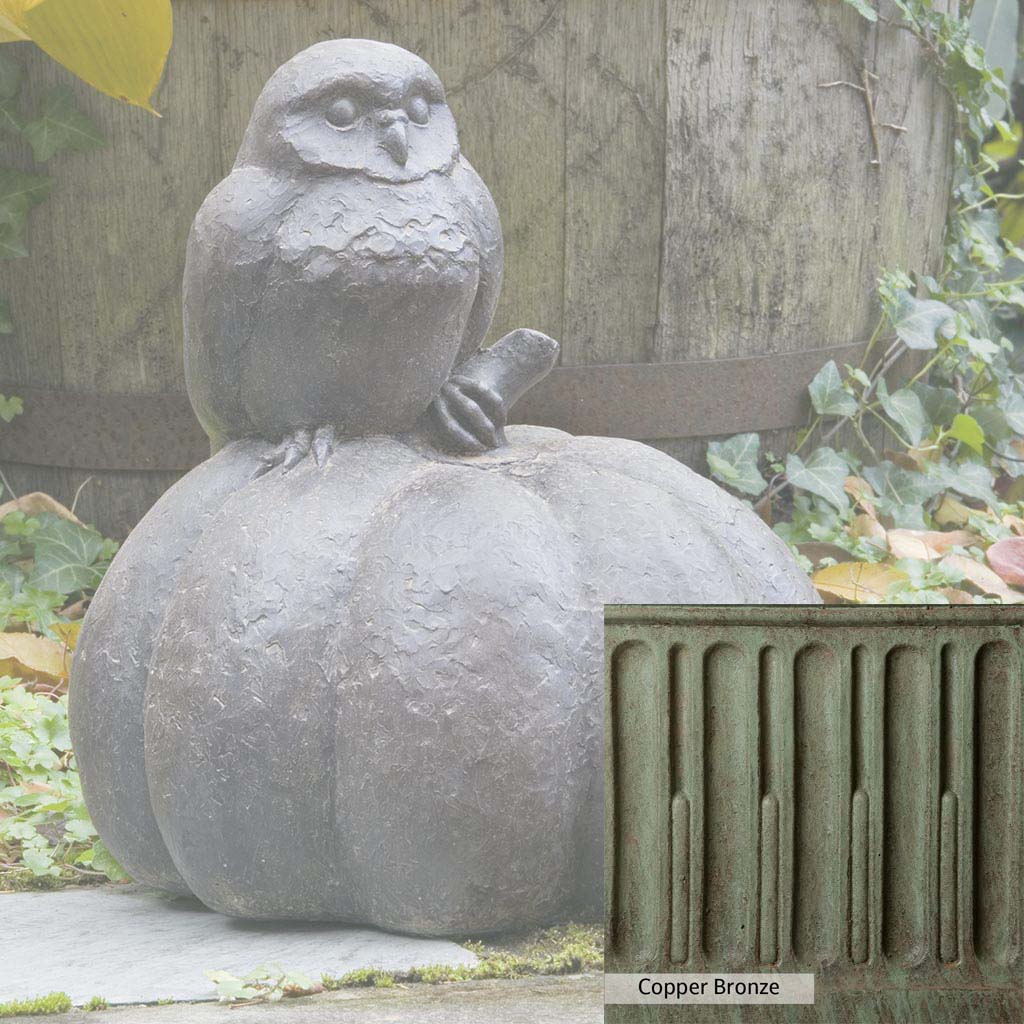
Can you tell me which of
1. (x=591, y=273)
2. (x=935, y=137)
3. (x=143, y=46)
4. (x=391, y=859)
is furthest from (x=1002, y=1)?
(x=391, y=859)

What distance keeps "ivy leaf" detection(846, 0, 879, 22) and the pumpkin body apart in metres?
1.62

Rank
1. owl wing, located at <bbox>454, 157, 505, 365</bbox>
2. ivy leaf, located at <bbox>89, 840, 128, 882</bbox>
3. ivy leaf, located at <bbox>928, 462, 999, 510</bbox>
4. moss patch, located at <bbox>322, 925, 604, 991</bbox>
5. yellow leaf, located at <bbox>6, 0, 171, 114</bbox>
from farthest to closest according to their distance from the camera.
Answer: ivy leaf, located at <bbox>928, 462, 999, 510</bbox> < yellow leaf, located at <bbox>6, 0, 171, 114</bbox> < ivy leaf, located at <bbox>89, 840, 128, 882</bbox> < owl wing, located at <bbox>454, 157, 505, 365</bbox> < moss patch, located at <bbox>322, 925, 604, 991</bbox>

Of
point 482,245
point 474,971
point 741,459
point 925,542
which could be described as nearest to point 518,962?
point 474,971

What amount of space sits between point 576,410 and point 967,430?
96 centimetres

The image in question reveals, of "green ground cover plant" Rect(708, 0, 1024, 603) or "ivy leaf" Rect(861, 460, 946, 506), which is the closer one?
"green ground cover plant" Rect(708, 0, 1024, 603)

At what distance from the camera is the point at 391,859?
5.66ft

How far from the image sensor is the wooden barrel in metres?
2.89

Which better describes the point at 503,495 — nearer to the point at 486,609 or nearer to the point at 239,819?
the point at 486,609

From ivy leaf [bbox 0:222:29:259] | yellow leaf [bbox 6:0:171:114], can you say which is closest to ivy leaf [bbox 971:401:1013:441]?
yellow leaf [bbox 6:0:171:114]

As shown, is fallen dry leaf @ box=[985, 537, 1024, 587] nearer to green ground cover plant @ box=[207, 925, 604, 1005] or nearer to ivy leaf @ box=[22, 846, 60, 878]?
green ground cover plant @ box=[207, 925, 604, 1005]

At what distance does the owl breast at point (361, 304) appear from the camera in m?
1.82

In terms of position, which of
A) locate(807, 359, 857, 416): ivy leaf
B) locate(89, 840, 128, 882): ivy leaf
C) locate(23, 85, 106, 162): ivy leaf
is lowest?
locate(89, 840, 128, 882): ivy leaf

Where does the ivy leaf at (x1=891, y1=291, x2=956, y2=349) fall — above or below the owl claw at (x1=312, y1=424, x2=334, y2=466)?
above

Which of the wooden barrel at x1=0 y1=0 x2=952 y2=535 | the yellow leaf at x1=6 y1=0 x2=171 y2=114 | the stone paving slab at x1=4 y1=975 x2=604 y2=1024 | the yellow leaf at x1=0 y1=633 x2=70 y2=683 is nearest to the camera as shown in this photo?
the stone paving slab at x1=4 y1=975 x2=604 y2=1024
